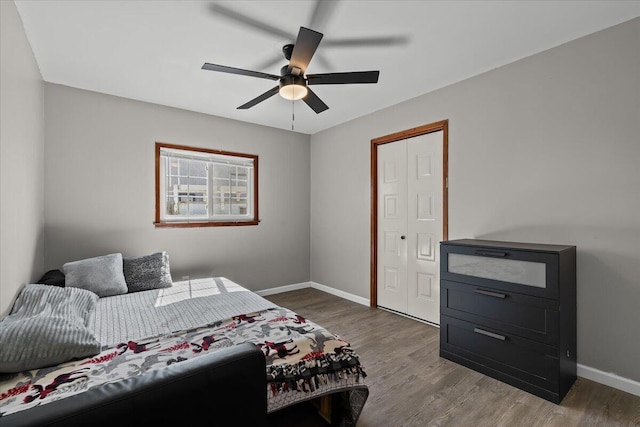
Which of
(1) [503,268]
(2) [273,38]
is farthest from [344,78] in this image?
(1) [503,268]

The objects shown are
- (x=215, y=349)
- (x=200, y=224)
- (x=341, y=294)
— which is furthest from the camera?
(x=341, y=294)

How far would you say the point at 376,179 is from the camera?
12.9 ft

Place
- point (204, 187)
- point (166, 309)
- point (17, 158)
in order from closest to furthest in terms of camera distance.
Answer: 1. point (17, 158)
2. point (166, 309)
3. point (204, 187)

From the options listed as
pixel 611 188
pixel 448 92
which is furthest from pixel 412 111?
pixel 611 188

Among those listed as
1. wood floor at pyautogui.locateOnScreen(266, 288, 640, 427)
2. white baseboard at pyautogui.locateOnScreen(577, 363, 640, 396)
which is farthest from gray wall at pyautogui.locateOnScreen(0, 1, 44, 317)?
white baseboard at pyautogui.locateOnScreen(577, 363, 640, 396)

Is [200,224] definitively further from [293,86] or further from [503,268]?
[503,268]

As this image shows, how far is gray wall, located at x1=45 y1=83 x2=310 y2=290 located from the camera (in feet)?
10.1

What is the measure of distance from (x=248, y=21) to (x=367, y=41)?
35.6 inches

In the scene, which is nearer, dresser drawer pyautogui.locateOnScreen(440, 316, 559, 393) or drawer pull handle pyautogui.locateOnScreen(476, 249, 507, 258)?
dresser drawer pyautogui.locateOnScreen(440, 316, 559, 393)

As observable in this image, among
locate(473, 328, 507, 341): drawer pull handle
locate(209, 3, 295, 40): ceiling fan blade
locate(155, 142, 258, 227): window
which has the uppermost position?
locate(209, 3, 295, 40): ceiling fan blade

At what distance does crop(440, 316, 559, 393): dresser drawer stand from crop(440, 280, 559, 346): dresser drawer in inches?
2.2

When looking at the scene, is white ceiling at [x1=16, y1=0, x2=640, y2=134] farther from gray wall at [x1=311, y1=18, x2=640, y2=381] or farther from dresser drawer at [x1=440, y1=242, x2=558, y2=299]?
dresser drawer at [x1=440, y1=242, x2=558, y2=299]

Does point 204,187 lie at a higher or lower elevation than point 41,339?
higher

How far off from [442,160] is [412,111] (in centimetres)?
71
